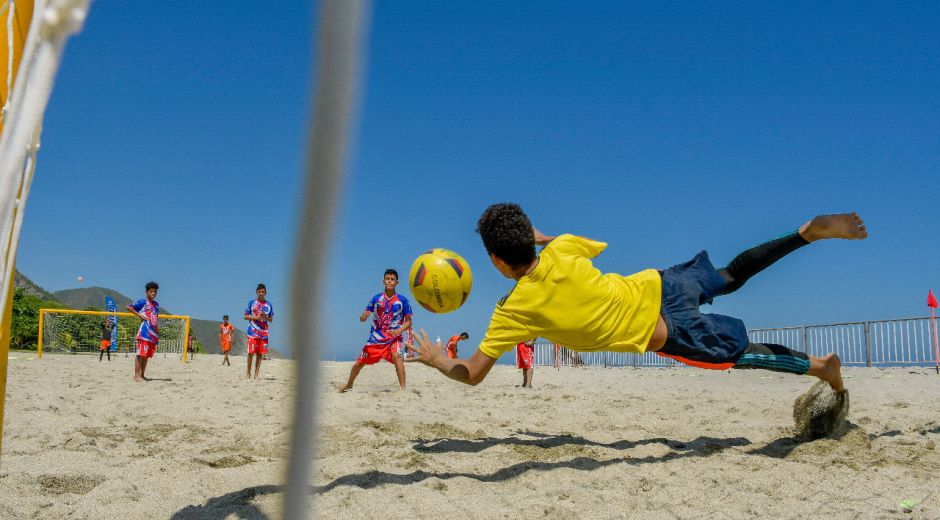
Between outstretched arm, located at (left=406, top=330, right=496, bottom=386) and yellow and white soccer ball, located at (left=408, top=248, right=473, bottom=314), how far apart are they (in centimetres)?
92

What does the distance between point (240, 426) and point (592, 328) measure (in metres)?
2.72

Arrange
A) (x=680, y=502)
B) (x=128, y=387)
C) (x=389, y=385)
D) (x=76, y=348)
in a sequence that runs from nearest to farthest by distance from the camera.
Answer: (x=680, y=502) → (x=128, y=387) → (x=389, y=385) → (x=76, y=348)

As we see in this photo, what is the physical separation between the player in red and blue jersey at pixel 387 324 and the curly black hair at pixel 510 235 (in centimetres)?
421

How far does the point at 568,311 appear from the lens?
379 centimetres

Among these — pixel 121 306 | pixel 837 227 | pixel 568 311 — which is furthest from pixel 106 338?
pixel 121 306

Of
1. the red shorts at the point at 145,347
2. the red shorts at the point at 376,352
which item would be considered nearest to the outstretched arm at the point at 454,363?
the red shorts at the point at 376,352

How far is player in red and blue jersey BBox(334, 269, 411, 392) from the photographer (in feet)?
26.4

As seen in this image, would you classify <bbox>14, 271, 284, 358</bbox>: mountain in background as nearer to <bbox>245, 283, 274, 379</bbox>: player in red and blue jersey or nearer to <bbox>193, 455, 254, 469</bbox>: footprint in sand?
<bbox>245, 283, 274, 379</bbox>: player in red and blue jersey

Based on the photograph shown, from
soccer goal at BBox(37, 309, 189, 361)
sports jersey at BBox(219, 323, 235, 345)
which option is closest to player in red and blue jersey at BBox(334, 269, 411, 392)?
soccer goal at BBox(37, 309, 189, 361)

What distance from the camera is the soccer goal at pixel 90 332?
18.7 metres

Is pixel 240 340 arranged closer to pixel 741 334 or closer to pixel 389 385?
pixel 389 385

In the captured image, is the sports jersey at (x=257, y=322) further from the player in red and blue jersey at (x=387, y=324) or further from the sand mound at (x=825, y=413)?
the sand mound at (x=825, y=413)

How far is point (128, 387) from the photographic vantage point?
24.8 ft

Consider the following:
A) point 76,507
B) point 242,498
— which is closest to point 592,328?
point 242,498
